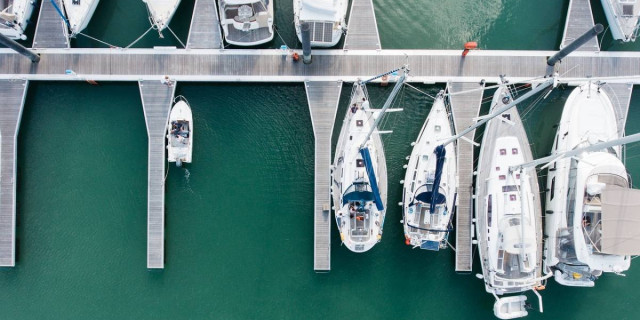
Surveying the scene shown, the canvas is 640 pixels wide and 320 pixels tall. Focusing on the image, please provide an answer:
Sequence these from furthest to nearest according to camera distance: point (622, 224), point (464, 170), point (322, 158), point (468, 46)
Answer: point (322, 158) → point (464, 170) → point (468, 46) → point (622, 224)

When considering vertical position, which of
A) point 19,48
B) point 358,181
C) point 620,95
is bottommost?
point 358,181

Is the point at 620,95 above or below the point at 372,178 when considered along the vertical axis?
above

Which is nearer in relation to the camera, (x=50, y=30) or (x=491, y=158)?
(x=491, y=158)

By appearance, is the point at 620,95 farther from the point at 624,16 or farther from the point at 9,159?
the point at 9,159

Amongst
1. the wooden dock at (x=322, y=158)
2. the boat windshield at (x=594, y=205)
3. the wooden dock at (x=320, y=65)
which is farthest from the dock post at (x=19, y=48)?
the boat windshield at (x=594, y=205)

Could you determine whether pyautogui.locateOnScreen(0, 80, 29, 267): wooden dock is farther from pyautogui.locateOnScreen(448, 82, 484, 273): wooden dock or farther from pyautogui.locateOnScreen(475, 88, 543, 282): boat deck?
pyautogui.locateOnScreen(475, 88, 543, 282): boat deck

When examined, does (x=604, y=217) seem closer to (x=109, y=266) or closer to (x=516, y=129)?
(x=516, y=129)

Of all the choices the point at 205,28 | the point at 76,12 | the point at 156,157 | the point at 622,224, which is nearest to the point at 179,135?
the point at 156,157

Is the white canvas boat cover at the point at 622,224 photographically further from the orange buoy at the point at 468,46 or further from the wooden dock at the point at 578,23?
the orange buoy at the point at 468,46
